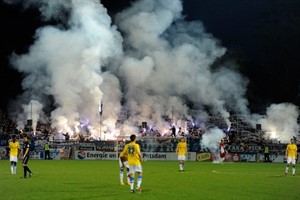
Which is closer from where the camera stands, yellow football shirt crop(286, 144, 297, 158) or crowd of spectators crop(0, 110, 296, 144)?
yellow football shirt crop(286, 144, 297, 158)

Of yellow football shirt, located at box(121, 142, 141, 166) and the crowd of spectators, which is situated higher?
the crowd of spectators

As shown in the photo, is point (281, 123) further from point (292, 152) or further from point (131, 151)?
point (131, 151)

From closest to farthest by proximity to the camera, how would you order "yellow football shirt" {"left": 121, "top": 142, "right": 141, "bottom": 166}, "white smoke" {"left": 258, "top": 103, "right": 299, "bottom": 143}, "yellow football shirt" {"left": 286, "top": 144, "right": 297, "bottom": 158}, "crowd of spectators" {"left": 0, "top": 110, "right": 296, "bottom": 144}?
"yellow football shirt" {"left": 121, "top": 142, "right": 141, "bottom": 166} → "yellow football shirt" {"left": 286, "top": 144, "right": 297, "bottom": 158} → "crowd of spectators" {"left": 0, "top": 110, "right": 296, "bottom": 144} → "white smoke" {"left": 258, "top": 103, "right": 299, "bottom": 143}

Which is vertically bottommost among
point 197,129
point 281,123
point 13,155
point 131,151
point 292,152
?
point 13,155

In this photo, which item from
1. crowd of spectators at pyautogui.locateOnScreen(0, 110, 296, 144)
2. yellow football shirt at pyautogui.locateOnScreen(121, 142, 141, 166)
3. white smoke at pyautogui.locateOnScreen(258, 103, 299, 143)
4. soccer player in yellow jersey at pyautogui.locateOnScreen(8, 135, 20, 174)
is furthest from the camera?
white smoke at pyautogui.locateOnScreen(258, 103, 299, 143)

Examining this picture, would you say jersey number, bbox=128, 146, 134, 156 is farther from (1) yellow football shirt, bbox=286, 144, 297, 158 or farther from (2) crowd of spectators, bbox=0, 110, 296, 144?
(2) crowd of spectators, bbox=0, 110, 296, 144

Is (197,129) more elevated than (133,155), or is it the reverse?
(197,129)

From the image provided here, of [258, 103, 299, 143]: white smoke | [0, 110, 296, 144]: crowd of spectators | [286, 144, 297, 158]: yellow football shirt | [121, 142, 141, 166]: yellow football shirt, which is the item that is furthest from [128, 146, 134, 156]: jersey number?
[258, 103, 299, 143]: white smoke

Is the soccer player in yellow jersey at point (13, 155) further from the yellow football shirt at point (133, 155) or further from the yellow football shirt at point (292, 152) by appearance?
the yellow football shirt at point (292, 152)

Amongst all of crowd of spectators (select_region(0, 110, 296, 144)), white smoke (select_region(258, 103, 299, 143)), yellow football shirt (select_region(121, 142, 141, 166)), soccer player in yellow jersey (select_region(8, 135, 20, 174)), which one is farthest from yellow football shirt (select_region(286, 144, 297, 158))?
white smoke (select_region(258, 103, 299, 143))

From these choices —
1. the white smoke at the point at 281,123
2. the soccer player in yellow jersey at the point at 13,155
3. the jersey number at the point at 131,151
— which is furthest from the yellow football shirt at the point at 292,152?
the white smoke at the point at 281,123

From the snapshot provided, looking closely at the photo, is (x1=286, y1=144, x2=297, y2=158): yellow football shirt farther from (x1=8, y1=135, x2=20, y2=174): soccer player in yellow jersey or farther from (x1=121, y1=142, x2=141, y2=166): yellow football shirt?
(x1=8, y1=135, x2=20, y2=174): soccer player in yellow jersey

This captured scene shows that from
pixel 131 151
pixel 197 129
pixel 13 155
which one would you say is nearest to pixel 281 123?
pixel 197 129

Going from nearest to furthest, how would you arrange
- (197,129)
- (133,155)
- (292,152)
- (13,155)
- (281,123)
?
1. (133,155)
2. (13,155)
3. (292,152)
4. (281,123)
5. (197,129)
